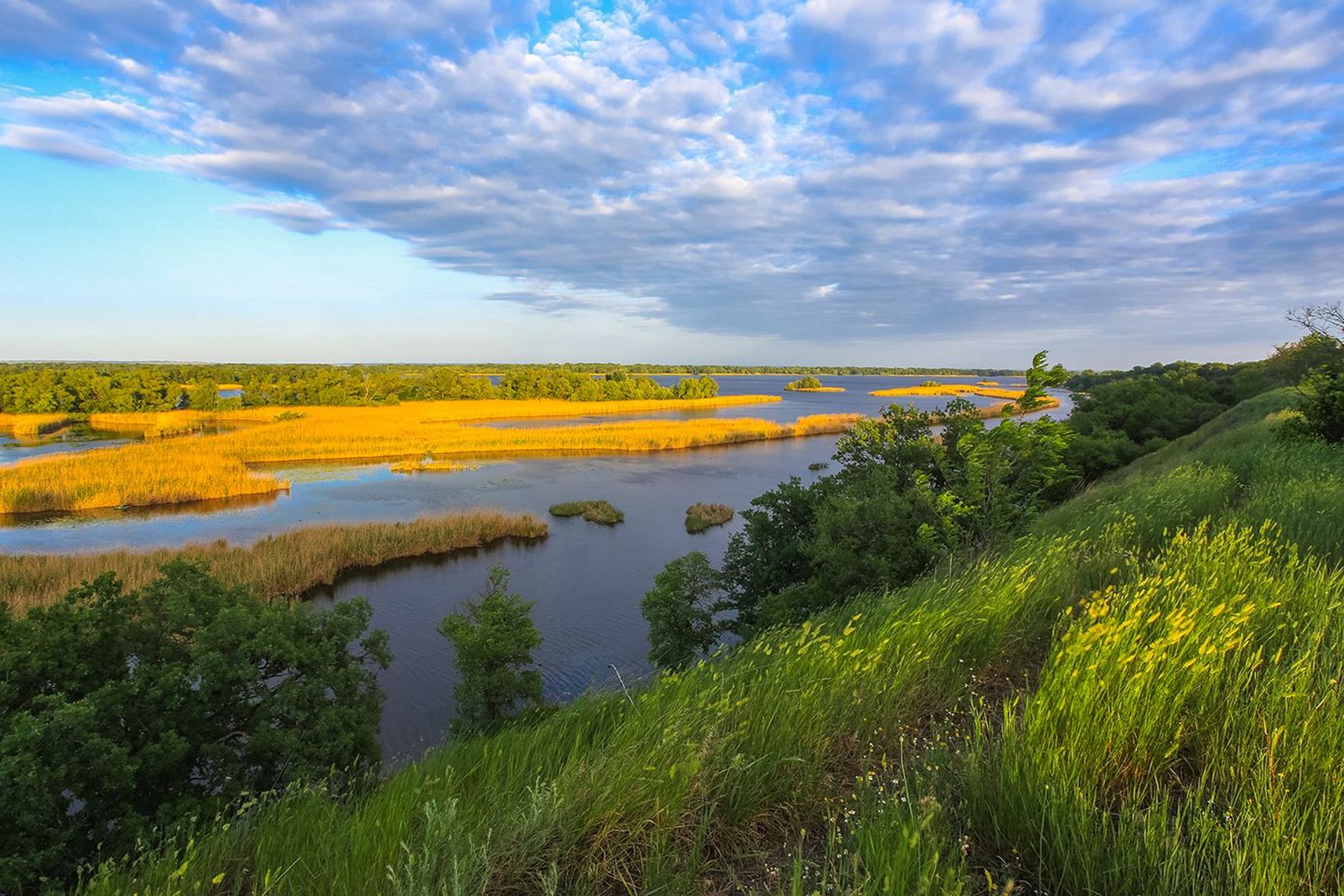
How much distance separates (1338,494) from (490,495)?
107 ft

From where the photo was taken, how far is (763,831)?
2672 mm

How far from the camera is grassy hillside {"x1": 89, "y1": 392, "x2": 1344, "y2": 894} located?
6.48ft

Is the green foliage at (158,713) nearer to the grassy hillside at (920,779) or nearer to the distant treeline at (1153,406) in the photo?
the grassy hillside at (920,779)

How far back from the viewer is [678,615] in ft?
48.1

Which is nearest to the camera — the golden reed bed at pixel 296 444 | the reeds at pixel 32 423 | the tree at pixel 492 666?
the tree at pixel 492 666

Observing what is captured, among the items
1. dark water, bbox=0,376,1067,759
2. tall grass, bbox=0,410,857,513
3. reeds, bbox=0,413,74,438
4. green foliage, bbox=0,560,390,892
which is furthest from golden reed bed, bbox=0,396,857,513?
green foliage, bbox=0,560,390,892

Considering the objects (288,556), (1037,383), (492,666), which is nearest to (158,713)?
(492,666)

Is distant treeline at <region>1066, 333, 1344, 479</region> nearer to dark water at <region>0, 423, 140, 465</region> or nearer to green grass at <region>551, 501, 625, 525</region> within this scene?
green grass at <region>551, 501, 625, 525</region>

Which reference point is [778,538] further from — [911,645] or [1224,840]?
[1224,840]

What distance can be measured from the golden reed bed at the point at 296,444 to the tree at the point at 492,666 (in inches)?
1092

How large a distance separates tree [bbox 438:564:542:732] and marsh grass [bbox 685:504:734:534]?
15.3 metres

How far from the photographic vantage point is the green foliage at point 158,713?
5957mm

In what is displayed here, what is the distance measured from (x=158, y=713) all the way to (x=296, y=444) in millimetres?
45345

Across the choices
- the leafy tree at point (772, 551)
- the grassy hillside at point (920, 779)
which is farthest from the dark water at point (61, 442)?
the grassy hillside at point (920, 779)
